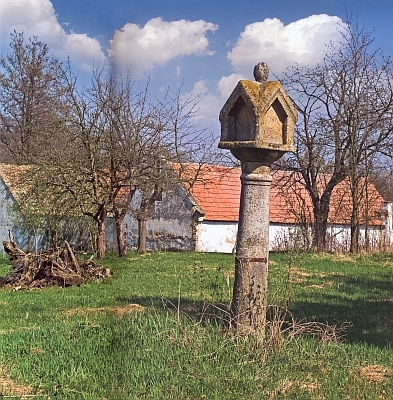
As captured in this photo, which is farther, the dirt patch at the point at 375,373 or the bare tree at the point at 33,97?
the bare tree at the point at 33,97

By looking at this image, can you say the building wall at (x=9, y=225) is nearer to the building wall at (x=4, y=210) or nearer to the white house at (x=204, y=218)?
the building wall at (x=4, y=210)

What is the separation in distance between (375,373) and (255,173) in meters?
2.24

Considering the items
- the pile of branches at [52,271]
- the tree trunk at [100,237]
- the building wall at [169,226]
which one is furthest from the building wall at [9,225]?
the pile of branches at [52,271]

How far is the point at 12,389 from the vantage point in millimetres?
4766

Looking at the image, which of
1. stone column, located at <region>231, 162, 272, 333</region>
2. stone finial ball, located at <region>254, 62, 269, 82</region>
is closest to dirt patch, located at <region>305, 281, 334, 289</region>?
stone column, located at <region>231, 162, 272, 333</region>

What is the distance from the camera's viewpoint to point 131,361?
532cm

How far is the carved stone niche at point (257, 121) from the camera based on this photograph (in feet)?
20.6

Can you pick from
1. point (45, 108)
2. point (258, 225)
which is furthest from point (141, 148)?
point (258, 225)

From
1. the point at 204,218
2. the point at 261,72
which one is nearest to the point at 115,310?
the point at 261,72

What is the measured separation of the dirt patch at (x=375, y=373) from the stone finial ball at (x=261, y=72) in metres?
3.04

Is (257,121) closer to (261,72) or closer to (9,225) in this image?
(261,72)

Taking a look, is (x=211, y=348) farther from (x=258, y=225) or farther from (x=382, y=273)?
(x=382, y=273)

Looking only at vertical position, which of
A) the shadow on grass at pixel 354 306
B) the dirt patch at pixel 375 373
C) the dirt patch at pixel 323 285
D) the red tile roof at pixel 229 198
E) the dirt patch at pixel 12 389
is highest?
the red tile roof at pixel 229 198

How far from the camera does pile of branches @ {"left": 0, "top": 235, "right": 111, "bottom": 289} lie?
1301 centimetres
